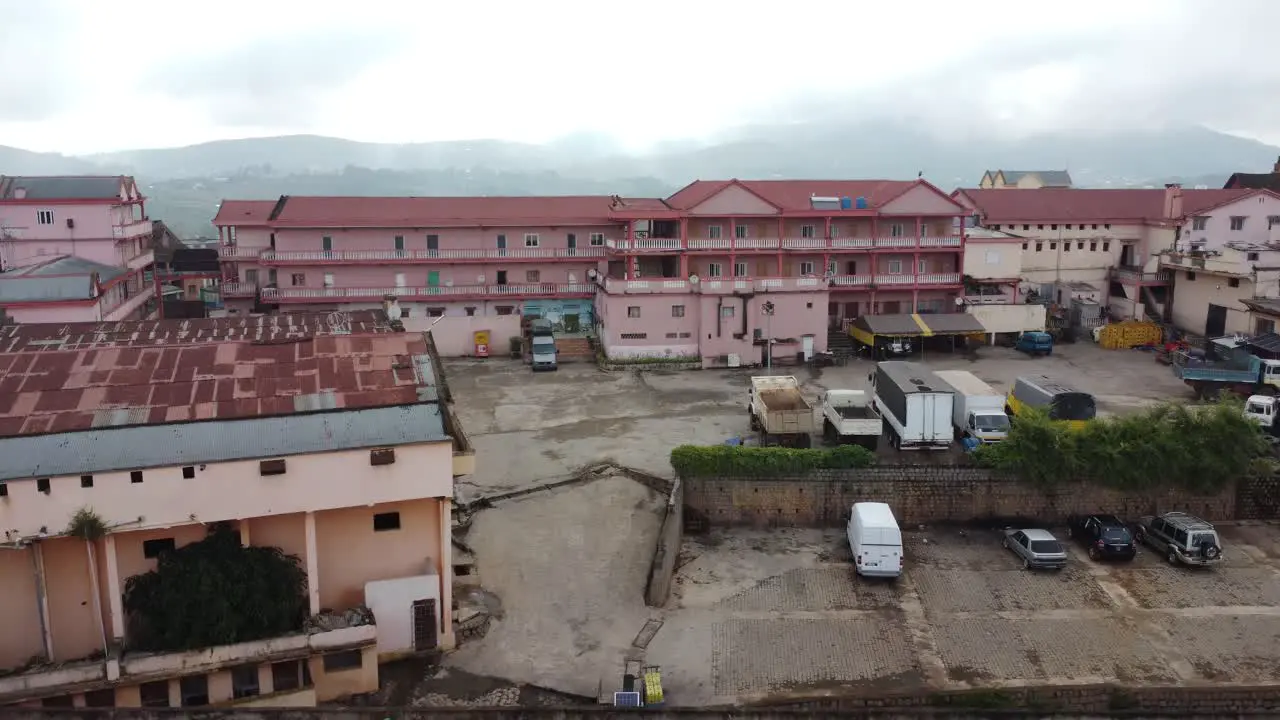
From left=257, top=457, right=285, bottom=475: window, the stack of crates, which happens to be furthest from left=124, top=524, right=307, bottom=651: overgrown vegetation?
the stack of crates

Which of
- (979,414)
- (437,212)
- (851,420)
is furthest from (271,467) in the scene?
(437,212)

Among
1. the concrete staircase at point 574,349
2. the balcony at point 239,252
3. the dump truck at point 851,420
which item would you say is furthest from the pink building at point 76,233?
the dump truck at point 851,420

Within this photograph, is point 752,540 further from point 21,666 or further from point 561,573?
point 21,666

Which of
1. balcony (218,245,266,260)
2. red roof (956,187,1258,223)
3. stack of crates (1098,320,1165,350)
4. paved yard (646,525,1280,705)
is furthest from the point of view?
red roof (956,187,1258,223)

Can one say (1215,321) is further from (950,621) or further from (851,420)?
(950,621)

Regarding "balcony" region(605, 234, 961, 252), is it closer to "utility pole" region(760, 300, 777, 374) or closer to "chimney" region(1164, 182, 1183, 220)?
"utility pole" region(760, 300, 777, 374)
